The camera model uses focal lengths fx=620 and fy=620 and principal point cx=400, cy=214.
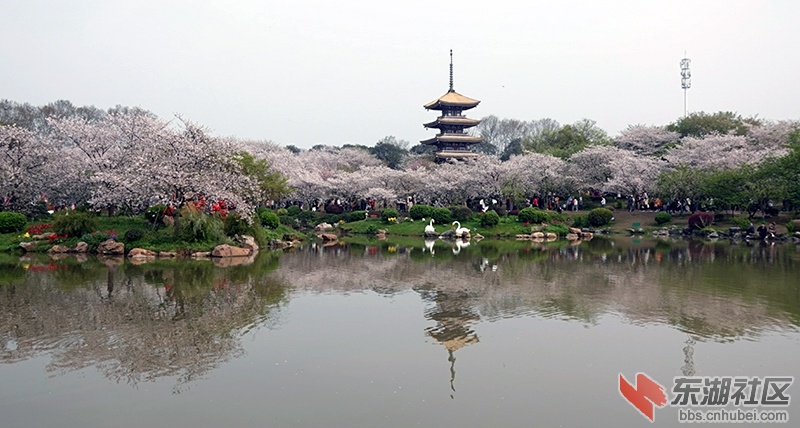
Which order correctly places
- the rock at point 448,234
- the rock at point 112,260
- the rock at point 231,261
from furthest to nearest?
the rock at point 448,234, the rock at point 231,261, the rock at point 112,260

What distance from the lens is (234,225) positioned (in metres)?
26.8

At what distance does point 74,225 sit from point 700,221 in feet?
108

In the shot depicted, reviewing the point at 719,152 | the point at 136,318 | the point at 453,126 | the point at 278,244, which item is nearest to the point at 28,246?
the point at 278,244

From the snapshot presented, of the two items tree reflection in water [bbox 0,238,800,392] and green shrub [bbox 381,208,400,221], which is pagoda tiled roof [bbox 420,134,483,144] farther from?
tree reflection in water [bbox 0,238,800,392]

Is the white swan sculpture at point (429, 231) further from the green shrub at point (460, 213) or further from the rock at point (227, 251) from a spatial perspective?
the rock at point (227, 251)

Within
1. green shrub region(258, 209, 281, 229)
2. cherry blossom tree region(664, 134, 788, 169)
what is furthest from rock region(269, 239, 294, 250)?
cherry blossom tree region(664, 134, 788, 169)

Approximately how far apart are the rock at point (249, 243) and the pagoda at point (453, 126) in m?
35.9

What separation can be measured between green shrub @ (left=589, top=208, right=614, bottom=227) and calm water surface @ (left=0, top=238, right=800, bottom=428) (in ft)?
65.5

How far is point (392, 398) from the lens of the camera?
26.4 feet

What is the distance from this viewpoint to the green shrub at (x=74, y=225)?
84.9ft

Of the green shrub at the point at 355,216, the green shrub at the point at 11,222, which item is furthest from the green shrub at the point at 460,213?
the green shrub at the point at 11,222

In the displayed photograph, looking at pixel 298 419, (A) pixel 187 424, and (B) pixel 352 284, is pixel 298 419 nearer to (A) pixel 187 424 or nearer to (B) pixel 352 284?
(A) pixel 187 424

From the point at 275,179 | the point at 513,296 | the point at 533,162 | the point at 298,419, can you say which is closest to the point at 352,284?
the point at 513,296

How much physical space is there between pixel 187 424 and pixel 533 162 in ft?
133
